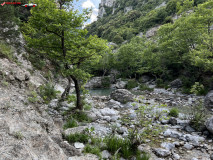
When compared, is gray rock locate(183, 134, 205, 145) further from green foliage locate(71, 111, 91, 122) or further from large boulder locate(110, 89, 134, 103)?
large boulder locate(110, 89, 134, 103)

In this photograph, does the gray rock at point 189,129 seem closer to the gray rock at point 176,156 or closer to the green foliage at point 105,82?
the gray rock at point 176,156

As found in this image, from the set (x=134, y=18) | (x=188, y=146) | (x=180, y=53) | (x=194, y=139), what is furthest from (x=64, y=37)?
(x=134, y=18)

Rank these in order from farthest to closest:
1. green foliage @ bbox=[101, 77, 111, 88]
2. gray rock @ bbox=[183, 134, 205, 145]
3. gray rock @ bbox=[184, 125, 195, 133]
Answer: green foliage @ bbox=[101, 77, 111, 88]
gray rock @ bbox=[184, 125, 195, 133]
gray rock @ bbox=[183, 134, 205, 145]

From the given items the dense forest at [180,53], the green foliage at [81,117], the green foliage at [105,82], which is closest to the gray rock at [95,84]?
the green foliage at [105,82]

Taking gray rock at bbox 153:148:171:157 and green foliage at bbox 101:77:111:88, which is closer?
gray rock at bbox 153:148:171:157

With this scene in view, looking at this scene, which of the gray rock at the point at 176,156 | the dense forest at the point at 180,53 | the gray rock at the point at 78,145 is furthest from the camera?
the dense forest at the point at 180,53

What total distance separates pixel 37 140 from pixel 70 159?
78 centimetres

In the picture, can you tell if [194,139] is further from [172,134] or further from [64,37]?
[64,37]

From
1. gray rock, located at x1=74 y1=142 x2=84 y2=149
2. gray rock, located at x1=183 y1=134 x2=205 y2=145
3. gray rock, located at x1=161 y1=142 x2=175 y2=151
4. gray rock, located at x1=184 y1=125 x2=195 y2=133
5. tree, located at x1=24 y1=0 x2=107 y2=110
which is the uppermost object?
tree, located at x1=24 y1=0 x2=107 y2=110

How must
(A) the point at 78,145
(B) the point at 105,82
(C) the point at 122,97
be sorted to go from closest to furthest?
(A) the point at 78,145 → (C) the point at 122,97 → (B) the point at 105,82

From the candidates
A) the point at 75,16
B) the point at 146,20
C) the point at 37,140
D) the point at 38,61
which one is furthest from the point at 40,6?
the point at 146,20

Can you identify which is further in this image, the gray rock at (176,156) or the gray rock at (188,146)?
the gray rock at (188,146)

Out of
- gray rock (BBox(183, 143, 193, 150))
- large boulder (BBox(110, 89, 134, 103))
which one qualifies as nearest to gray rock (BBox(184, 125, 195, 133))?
gray rock (BBox(183, 143, 193, 150))

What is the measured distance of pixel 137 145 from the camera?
399 cm
